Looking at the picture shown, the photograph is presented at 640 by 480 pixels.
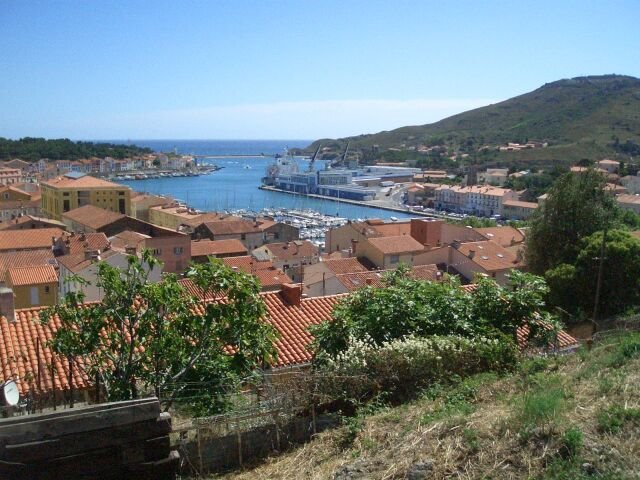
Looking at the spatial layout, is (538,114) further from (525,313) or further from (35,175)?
(525,313)

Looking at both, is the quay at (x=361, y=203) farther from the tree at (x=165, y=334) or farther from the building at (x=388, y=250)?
Result: the tree at (x=165, y=334)

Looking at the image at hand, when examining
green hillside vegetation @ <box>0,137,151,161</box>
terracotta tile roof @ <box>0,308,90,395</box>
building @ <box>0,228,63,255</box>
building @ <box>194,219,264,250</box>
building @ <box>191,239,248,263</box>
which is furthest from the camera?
green hillside vegetation @ <box>0,137,151,161</box>

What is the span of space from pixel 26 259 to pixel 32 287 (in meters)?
5.87

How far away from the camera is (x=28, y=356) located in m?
8.33

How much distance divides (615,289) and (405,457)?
13.7m

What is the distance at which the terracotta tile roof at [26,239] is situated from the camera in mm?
30078

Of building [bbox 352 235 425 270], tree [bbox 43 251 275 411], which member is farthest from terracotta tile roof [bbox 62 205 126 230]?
tree [bbox 43 251 275 411]

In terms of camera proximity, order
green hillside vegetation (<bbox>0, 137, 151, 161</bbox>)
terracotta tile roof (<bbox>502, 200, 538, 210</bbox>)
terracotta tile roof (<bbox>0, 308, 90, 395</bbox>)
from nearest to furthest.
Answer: terracotta tile roof (<bbox>0, 308, 90, 395</bbox>)
terracotta tile roof (<bbox>502, 200, 538, 210</bbox>)
green hillside vegetation (<bbox>0, 137, 151, 161</bbox>)

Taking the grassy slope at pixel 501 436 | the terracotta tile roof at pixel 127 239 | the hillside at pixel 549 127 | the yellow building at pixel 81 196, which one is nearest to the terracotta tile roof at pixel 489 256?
the terracotta tile roof at pixel 127 239

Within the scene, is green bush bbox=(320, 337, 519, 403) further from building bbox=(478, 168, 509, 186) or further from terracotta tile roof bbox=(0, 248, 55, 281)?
building bbox=(478, 168, 509, 186)

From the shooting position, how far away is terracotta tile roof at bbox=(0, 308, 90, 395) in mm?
7535

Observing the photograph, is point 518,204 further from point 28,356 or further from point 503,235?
point 28,356

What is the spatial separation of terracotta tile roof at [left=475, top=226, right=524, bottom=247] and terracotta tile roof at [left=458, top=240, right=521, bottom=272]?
5.60 meters

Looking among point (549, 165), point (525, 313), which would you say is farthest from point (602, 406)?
point (549, 165)
